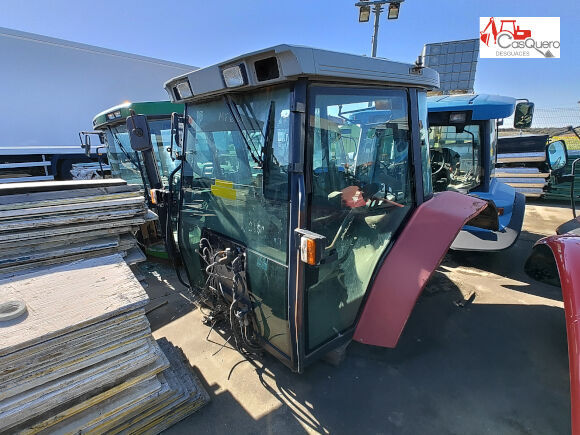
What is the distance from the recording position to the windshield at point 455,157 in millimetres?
3911

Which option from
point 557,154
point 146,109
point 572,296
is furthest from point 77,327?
point 557,154

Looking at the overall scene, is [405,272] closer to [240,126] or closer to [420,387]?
[420,387]

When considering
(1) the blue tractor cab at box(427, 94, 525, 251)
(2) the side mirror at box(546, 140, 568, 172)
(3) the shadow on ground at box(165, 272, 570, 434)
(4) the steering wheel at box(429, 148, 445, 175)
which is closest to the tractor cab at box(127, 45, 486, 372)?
(3) the shadow on ground at box(165, 272, 570, 434)

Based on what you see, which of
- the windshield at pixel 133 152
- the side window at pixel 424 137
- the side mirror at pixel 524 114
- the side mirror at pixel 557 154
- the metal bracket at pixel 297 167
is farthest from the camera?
the side mirror at pixel 557 154

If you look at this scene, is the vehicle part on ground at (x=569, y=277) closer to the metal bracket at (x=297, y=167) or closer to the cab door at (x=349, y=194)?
the cab door at (x=349, y=194)

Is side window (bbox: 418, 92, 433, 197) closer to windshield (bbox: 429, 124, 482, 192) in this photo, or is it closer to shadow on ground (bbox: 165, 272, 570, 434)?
shadow on ground (bbox: 165, 272, 570, 434)

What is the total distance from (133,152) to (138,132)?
2.47 metres

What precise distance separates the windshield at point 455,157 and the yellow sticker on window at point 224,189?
3326 millimetres

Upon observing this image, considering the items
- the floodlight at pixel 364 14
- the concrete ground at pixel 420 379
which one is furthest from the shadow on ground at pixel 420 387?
the floodlight at pixel 364 14

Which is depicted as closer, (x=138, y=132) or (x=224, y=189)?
(x=224, y=189)

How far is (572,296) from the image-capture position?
166 centimetres

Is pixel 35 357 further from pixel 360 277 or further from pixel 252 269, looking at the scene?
pixel 360 277

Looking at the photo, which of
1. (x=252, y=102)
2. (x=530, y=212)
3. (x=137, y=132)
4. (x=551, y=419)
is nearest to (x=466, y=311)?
(x=551, y=419)

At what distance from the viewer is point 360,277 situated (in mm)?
2035
